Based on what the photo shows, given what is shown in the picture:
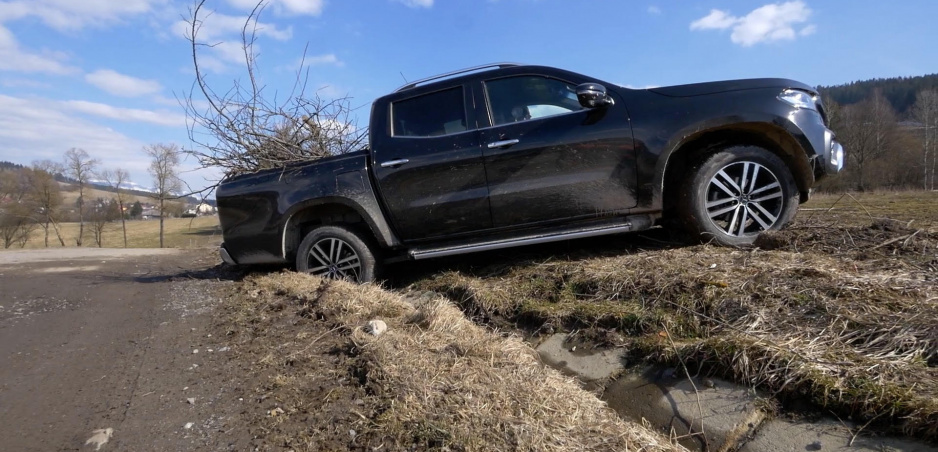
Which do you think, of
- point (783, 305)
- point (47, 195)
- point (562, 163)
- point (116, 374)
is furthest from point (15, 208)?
point (783, 305)

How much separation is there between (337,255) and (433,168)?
140 centimetres

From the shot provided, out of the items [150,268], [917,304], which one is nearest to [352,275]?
[917,304]

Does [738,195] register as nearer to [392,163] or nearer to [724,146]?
[724,146]

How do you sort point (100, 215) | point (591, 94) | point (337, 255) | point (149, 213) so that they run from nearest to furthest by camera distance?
point (591, 94), point (337, 255), point (100, 215), point (149, 213)

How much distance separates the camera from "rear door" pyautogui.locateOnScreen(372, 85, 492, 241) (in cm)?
459

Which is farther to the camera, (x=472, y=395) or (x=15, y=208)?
(x=15, y=208)

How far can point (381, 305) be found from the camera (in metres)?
3.97

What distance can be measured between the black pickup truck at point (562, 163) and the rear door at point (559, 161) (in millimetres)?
10

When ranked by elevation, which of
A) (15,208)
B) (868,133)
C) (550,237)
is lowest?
(550,237)

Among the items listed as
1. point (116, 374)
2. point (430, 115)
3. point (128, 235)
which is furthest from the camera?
point (128, 235)

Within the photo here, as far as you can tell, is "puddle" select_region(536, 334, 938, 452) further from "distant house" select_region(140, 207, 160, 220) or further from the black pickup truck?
"distant house" select_region(140, 207, 160, 220)

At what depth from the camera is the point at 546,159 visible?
439 cm

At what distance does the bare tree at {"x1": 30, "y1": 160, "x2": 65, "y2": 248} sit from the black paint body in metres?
56.5

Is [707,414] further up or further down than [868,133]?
further down
